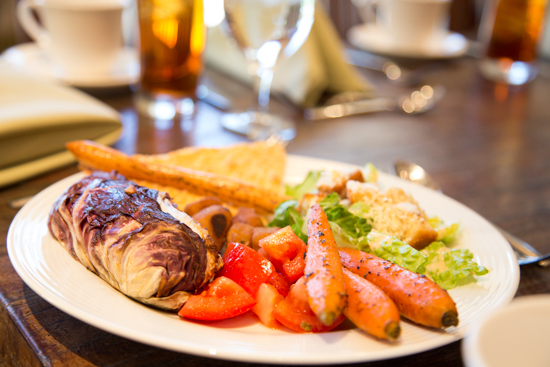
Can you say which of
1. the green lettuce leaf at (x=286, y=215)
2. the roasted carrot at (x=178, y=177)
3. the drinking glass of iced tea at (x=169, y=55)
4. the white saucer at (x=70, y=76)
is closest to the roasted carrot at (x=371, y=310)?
the green lettuce leaf at (x=286, y=215)

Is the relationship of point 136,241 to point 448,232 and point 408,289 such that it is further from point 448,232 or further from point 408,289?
point 448,232

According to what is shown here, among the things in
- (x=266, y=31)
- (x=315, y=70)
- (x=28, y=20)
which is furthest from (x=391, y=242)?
(x=28, y=20)

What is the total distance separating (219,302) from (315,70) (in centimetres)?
198

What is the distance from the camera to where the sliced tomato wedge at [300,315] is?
3.43 ft

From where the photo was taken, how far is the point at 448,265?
128cm

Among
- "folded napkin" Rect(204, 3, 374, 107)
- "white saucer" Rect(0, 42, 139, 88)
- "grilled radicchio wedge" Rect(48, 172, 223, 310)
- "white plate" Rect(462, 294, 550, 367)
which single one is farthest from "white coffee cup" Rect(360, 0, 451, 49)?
"white plate" Rect(462, 294, 550, 367)

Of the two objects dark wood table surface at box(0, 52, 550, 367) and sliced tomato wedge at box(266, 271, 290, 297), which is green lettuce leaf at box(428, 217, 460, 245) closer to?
dark wood table surface at box(0, 52, 550, 367)

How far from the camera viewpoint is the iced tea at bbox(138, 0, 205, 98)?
2436mm

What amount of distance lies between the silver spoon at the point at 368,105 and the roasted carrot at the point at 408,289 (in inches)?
66.4

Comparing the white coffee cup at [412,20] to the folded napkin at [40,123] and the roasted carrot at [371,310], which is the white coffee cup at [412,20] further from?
the roasted carrot at [371,310]

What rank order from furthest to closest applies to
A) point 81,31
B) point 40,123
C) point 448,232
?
1. point 81,31
2. point 40,123
3. point 448,232

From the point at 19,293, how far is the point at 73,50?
70.8 inches

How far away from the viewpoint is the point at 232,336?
0.98 metres

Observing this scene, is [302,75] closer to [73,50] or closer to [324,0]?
[73,50]
